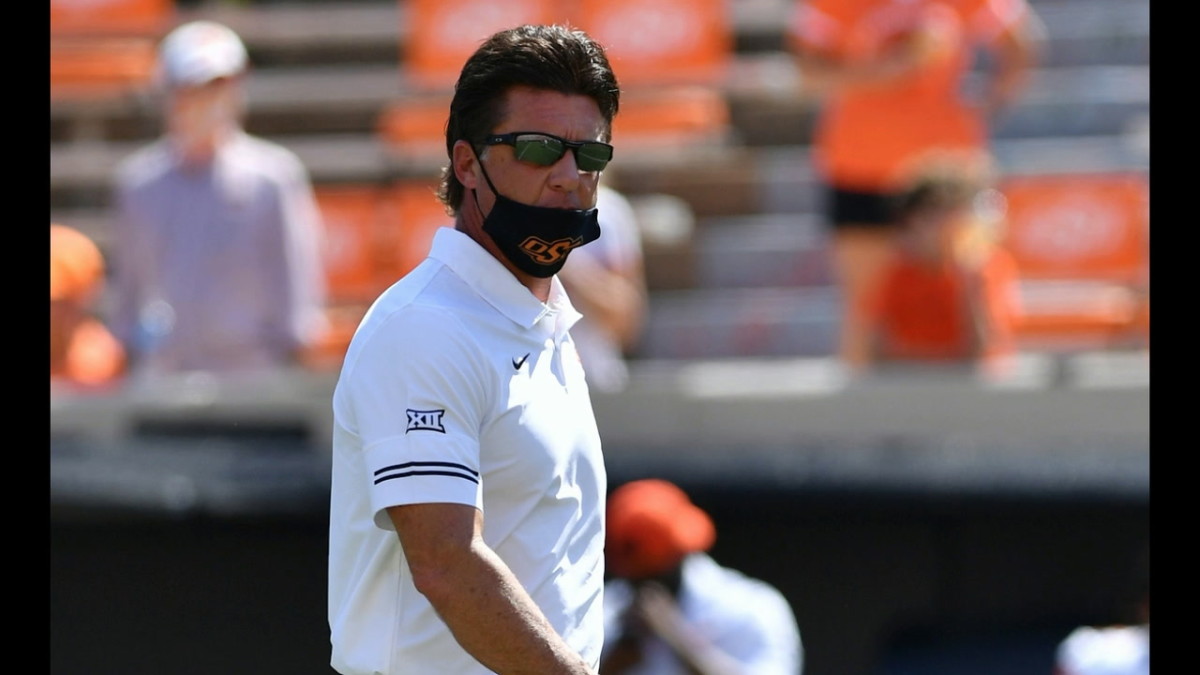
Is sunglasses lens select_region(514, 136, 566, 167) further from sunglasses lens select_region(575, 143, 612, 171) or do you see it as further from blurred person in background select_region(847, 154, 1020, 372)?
blurred person in background select_region(847, 154, 1020, 372)

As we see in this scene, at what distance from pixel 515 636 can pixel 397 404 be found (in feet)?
1.16

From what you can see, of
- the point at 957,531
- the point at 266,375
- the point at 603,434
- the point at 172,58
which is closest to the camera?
the point at 957,531

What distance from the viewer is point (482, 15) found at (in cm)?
901

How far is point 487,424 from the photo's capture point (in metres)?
2.57

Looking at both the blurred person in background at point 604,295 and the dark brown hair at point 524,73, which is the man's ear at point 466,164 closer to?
the dark brown hair at point 524,73

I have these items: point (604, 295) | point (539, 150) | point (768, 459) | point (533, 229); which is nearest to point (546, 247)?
point (533, 229)

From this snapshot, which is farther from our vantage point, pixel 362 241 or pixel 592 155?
pixel 362 241

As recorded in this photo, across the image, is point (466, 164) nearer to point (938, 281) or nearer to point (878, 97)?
point (938, 281)

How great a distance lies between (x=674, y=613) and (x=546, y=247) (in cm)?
290

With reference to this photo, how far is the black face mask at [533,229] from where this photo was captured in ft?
8.76

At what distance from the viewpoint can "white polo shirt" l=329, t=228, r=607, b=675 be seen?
2.50 m

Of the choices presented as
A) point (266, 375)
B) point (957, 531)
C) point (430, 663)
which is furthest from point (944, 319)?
point (430, 663)

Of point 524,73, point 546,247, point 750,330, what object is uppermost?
point 524,73
